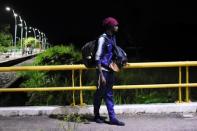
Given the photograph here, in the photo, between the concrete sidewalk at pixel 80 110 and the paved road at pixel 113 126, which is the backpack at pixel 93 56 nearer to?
the paved road at pixel 113 126

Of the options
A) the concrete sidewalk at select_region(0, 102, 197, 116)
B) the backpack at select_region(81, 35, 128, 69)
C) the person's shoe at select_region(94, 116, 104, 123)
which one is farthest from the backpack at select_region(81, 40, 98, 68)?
the concrete sidewalk at select_region(0, 102, 197, 116)

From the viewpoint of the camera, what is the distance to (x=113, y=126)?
8.18 metres

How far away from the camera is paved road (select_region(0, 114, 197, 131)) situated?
799 cm

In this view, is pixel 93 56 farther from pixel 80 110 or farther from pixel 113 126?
pixel 80 110

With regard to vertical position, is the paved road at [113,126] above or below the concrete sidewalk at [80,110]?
below

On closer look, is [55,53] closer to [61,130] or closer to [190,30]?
[61,130]

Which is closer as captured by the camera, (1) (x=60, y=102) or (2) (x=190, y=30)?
(1) (x=60, y=102)

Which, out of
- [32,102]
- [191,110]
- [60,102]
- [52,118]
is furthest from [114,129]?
[32,102]

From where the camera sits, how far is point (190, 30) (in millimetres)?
42406

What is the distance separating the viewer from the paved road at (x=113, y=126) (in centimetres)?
799

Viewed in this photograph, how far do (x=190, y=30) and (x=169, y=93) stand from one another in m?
30.6

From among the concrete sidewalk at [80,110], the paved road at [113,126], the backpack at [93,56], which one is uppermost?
the backpack at [93,56]

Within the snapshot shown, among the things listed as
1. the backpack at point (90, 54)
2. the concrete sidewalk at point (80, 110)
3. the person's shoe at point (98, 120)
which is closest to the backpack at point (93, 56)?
the backpack at point (90, 54)

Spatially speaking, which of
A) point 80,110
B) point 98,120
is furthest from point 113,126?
point 80,110
